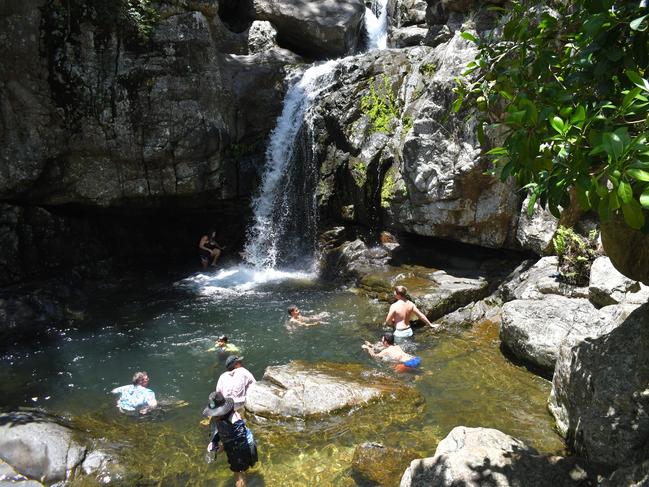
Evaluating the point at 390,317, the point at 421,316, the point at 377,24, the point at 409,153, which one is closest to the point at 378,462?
the point at 390,317

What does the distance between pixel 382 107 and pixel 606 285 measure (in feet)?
27.6

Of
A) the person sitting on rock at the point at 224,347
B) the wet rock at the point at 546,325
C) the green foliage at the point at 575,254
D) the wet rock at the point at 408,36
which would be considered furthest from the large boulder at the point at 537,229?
the wet rock at the point at 408,36

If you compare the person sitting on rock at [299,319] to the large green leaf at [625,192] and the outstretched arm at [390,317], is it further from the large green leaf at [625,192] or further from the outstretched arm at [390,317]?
the large green leaf at [625,192]

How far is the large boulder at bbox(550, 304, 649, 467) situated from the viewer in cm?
475

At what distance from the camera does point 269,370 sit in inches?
325

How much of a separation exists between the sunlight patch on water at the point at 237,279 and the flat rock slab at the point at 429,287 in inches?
106

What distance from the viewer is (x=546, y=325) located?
841cm

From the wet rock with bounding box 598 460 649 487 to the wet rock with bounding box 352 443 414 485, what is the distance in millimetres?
2415

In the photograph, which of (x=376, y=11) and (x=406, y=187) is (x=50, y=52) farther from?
(x=376, y=11)

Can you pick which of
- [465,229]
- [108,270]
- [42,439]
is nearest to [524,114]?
[42,439]

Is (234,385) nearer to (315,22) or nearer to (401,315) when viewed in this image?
(401,315)

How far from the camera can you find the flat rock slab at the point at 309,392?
23.9 feet

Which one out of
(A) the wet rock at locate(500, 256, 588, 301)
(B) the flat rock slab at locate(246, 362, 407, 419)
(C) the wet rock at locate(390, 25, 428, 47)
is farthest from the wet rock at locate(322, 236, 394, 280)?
(C) the wet rock at locate(390, 25, 428, 47)

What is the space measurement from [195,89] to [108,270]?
259 inches
